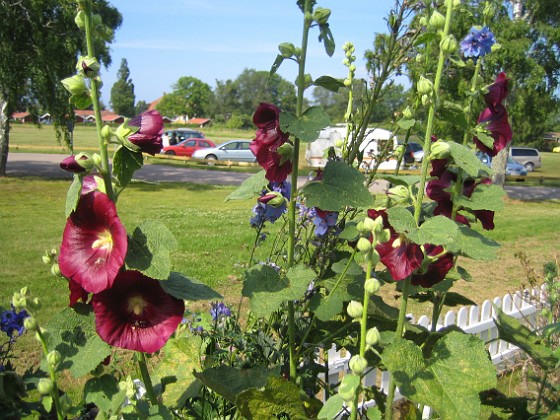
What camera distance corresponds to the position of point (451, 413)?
103cm

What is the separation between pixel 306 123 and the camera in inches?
44.1

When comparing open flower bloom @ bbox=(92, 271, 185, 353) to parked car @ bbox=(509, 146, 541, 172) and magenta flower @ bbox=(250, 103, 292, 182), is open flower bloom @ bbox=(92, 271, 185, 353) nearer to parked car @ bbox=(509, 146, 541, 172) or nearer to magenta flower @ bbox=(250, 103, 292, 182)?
magenta flower @ bbox=(250, 103, 292, 182)

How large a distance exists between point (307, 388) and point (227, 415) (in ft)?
0.81

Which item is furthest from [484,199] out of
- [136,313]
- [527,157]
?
[527,157]

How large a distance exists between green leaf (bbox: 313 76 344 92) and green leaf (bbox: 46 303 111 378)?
67 centimetres

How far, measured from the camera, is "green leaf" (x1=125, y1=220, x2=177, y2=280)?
2.85ft

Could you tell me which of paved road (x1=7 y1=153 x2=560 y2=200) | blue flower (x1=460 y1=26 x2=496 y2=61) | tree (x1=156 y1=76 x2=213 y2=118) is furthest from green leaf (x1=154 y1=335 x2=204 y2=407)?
tree (x1=156 y1=76 x2=213 y2=118)

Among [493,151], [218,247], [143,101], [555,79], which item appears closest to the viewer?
[493,151]

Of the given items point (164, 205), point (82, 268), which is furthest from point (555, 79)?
point (82, 268)

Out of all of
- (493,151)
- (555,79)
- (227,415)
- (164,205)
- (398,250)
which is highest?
(555,79)

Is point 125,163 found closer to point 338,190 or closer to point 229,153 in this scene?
point 338,190

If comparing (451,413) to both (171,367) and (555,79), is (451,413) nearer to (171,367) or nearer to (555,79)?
(171,367)

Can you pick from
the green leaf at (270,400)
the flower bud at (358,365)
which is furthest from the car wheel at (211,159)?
the flower bud at (358,365)

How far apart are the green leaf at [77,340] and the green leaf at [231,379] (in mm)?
280
